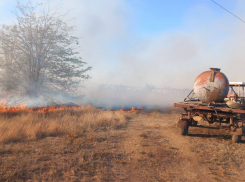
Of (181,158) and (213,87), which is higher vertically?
(213,87)

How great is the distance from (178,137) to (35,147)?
536 cm

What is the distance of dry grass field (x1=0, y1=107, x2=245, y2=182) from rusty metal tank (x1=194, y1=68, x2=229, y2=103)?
5.41ft

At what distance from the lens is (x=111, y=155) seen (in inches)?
207

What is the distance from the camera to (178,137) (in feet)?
25.0

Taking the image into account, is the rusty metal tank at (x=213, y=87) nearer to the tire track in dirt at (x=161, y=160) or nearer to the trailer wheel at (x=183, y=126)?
the trailer wheel at (x=183, y=126)

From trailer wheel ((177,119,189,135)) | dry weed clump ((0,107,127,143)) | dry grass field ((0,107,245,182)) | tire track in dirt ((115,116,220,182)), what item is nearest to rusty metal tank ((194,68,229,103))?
trailer wheel ((177,119,189,135))

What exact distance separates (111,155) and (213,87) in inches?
216

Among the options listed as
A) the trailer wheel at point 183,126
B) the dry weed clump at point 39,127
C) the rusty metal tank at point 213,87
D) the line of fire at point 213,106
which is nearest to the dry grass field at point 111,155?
the dry weed clump at point 39,127

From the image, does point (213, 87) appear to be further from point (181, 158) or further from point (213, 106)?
point (181, 158)

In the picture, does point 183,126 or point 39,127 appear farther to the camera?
point 183,126

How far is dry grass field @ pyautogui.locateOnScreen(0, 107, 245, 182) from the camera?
4.04 meters

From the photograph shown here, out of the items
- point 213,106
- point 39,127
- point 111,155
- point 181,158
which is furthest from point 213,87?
point 39,127

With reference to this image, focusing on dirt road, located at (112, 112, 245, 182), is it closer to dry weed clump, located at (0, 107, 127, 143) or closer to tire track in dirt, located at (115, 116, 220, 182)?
tire track in dirt, located at (115, 116, 220, 182)

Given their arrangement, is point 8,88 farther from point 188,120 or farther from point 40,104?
point 188,120
